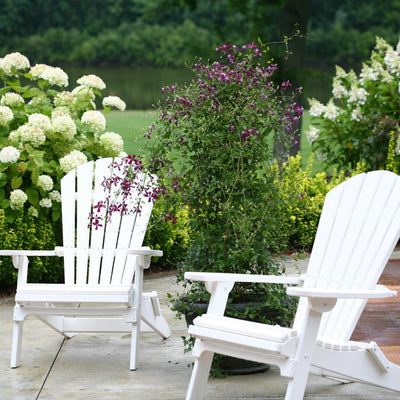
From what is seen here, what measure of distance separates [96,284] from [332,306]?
1.53m

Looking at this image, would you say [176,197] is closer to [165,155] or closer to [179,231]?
[165,155]

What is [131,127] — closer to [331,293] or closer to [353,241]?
[353,241]

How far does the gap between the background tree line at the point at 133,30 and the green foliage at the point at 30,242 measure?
1184 cm

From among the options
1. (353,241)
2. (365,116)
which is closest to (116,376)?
(353,241)

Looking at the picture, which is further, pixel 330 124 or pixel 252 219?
pixel 330 124

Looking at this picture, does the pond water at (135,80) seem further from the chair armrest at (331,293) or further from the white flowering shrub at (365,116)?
the chair armrest at (331,293)

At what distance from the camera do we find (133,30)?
17594 mm

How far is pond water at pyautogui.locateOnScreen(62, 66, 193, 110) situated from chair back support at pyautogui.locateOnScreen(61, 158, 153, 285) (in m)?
9.89

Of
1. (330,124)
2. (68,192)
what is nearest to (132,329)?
(68,192)

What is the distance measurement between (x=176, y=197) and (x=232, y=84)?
1.88 ft

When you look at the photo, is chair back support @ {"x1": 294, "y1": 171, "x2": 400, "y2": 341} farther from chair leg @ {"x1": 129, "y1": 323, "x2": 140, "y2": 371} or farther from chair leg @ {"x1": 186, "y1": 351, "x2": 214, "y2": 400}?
chair leg @ {"x1": 129, "y1": 323, "x2": 140, "y2": 371}

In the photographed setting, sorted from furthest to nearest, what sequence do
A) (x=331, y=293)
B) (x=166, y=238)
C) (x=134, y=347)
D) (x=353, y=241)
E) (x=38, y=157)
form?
(x=166, y=238) → (x=38, y=157) → (x=134, y=347) → (x=353, y=241) → (x=331, y=293)

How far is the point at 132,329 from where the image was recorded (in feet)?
11.5

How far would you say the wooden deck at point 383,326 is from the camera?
3608mm
